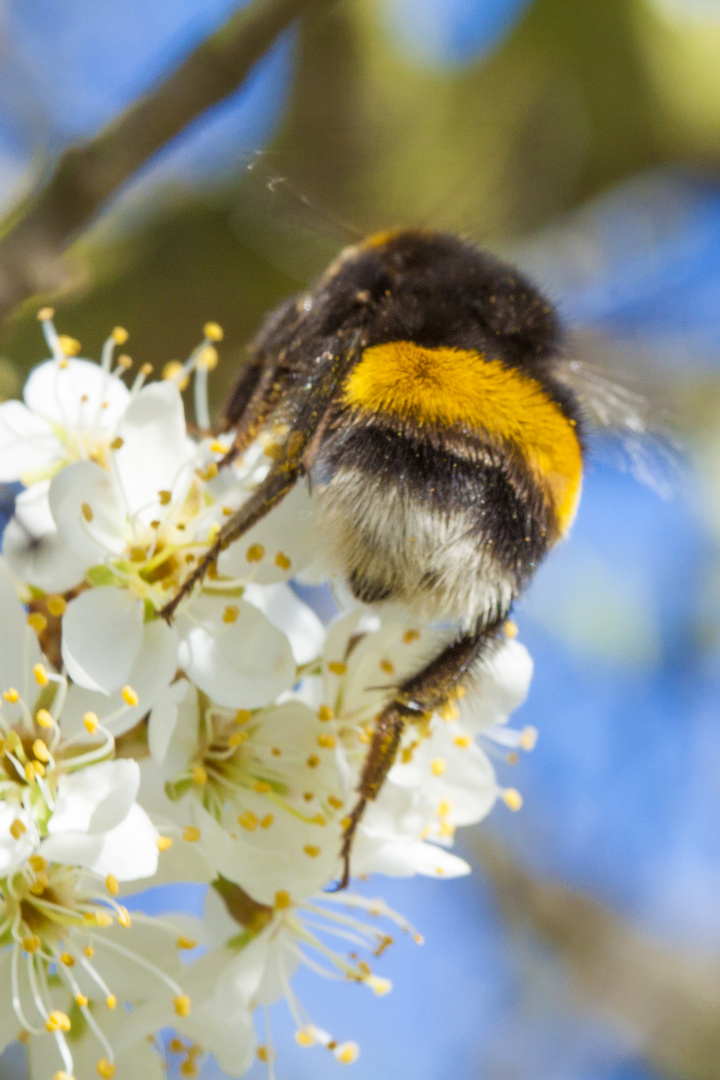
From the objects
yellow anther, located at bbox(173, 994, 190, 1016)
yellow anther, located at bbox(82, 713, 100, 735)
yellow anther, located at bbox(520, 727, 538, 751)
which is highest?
yellow anther, located at bbox(520, 727, 538, 751)

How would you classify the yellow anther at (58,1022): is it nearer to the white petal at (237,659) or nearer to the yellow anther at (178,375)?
the white petal at (237,659)

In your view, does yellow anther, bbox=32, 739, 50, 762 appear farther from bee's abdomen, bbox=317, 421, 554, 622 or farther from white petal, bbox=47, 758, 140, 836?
bee's abdomen, bbox=317, 421, 554, 622

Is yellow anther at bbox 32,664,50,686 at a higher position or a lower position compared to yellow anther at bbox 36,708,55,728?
higher

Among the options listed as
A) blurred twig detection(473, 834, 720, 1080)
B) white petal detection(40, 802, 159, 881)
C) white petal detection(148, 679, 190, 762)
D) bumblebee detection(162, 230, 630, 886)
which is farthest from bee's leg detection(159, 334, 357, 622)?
blurred twig detection(473, 834, 720, 1080)

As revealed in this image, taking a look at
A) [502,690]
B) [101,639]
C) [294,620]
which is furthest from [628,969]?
[101,639]

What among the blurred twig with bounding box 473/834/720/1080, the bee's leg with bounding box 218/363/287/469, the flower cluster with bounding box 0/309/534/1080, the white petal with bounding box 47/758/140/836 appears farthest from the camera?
the blurred twig with bounding box 473/834/720/1080

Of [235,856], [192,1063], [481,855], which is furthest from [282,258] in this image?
[481,855]
